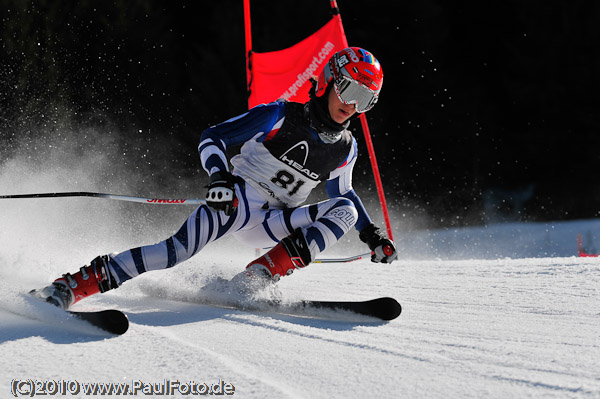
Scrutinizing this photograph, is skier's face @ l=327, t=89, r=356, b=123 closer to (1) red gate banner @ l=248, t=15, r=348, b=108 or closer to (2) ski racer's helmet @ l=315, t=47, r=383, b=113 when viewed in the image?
(2) ski racer's helmet @ l=315, t=47, r=383, b=113

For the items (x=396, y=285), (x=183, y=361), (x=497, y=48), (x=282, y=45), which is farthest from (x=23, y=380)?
(x=497, y=48)

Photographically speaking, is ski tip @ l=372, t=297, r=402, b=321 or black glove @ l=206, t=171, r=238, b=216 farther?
black glove @ l=206, t=171, r=238, b=216

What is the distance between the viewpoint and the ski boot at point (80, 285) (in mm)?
2246

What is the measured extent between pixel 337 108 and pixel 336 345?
128 cm

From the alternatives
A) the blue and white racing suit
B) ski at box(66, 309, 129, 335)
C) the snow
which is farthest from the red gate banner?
ski at box(66, 309, 129, 335)

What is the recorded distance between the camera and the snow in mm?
1422

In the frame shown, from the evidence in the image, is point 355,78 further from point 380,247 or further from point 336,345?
point 336,345

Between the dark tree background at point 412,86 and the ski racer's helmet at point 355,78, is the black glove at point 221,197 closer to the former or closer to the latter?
the ski racer's helmet at point 355,78

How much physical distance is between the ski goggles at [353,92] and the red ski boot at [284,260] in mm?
655

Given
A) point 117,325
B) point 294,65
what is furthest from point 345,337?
point 294,65

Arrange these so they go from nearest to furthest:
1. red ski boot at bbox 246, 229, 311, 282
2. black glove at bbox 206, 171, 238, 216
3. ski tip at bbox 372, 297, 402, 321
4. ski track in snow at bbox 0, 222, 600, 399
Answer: ski track in snow at bbox 0, 222, 600, 399
ski tip at bbox 372, 297, 402, 321
black glove at bbox 206, 171, 238, 216
red ski boot at bbox 246, 229, 311, 282

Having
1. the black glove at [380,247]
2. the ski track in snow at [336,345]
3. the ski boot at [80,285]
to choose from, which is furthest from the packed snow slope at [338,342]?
the black glove at [380,247]

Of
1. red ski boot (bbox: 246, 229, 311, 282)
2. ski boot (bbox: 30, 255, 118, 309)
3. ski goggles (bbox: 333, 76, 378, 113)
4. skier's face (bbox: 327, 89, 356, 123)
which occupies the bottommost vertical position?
ski boot (bbox: 30, 255, 118, 309)

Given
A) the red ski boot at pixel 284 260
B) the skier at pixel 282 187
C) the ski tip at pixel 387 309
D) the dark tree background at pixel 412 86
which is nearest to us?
the ski tip at pixel 387 309
